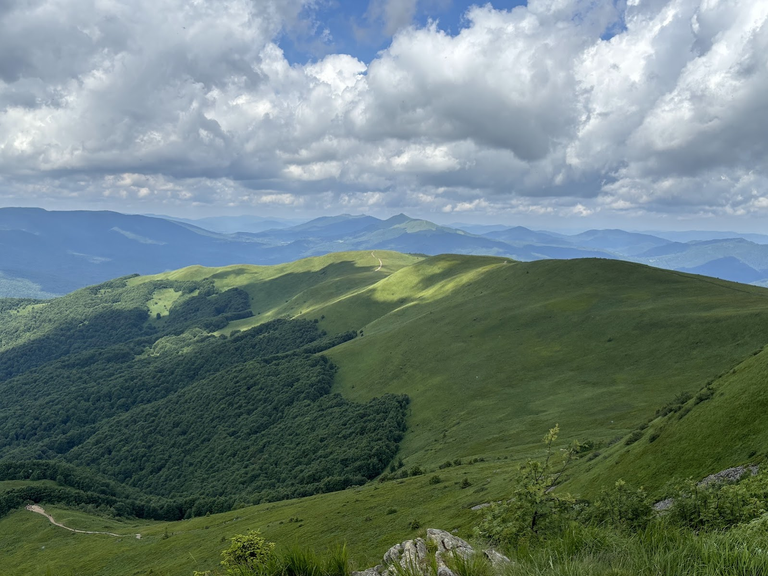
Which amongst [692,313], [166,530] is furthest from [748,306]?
[166,530]

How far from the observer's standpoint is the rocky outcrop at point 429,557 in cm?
899

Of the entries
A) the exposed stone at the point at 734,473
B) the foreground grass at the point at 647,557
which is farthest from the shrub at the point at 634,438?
the foreground grass at the point at 647,557

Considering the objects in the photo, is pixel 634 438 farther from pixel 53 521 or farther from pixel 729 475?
pixel 53 521

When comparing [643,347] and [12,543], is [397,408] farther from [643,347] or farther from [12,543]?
[12,543]

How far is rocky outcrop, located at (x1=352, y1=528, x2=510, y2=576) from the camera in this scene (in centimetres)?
899

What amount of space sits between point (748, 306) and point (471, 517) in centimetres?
9968

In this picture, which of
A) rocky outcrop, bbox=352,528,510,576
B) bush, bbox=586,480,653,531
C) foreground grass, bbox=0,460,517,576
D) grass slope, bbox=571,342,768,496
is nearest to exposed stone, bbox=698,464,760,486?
Answer: grass slope, bbox=571,342,768,496

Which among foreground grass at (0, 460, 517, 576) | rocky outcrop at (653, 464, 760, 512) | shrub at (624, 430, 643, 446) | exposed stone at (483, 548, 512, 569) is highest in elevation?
exposed stone at (483, 548, 512, 569)

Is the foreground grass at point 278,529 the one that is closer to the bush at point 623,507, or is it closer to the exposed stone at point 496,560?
the bush at point 623,507

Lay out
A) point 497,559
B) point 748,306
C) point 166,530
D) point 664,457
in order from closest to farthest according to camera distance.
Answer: point 497,559 < point 664,457 < point 166,530 < point 748,306

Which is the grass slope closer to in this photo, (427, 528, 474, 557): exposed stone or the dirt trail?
(427, 528, 474, 557): exposed stone

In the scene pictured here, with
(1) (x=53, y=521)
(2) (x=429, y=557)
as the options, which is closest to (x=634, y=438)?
(2) (x=429, y=557)

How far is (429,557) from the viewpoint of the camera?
11695 millimetres

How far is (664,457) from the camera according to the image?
35.7 meters
